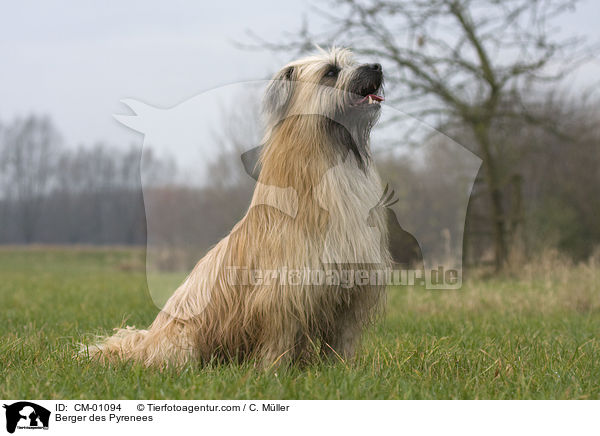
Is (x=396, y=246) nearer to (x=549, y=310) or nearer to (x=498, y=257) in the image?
(x=549, y=310)

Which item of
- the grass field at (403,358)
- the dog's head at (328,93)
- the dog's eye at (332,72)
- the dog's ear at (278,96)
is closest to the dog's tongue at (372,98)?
the dog's head at (328,93)

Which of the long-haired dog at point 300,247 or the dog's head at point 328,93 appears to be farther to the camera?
the dog's head at point 328,93

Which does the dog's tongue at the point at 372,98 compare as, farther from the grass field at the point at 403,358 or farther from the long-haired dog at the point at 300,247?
the grass field at the point at 403,358

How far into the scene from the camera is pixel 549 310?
6.51 metres

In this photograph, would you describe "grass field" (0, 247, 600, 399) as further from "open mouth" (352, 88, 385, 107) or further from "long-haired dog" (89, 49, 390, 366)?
"open mouth" (352, 88, 385, 107)

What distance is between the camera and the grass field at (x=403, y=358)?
115 inches

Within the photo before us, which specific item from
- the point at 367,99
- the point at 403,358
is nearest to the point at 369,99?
the point at 367,99

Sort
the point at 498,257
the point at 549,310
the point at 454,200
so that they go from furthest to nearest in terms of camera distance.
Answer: the point at 498,257
the point at 454,200
the point at 549,310

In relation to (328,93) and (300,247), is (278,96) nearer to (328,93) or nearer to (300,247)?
(328,93)

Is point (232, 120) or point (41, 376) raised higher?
point (232, 120)

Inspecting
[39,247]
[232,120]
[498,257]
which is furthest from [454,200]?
[39,247]

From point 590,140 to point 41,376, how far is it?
15.1 m
